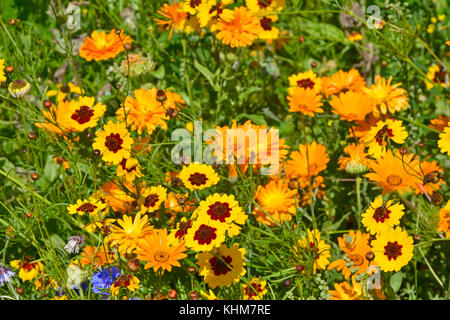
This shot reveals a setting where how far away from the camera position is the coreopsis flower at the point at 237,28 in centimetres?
174

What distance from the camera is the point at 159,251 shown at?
1.44 m

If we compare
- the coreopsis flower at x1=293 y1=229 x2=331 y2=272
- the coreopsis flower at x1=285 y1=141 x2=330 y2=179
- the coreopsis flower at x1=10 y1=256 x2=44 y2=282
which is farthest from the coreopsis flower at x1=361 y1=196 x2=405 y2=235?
the coreopsis flower at x1=10 y1=256 x2=44 y2=282

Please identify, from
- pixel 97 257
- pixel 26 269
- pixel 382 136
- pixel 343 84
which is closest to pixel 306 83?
pixel 343 84

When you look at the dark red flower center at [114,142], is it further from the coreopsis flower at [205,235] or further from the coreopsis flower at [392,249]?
the coreopsis flower at [392,249]

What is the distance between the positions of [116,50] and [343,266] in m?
0.94

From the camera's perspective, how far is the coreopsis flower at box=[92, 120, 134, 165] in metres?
1.55

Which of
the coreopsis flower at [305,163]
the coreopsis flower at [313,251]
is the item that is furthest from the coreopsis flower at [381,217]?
the coreopsis flower at [305,163]

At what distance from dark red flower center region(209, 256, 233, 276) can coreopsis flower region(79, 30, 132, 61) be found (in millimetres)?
730

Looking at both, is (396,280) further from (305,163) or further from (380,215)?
(305,163)

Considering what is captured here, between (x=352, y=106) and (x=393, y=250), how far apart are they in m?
0.48

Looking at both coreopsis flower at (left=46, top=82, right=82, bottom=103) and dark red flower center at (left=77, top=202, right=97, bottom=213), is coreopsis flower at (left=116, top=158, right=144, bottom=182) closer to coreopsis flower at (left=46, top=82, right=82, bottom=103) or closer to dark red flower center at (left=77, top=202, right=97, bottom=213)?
dark red flower center at (left=77, top=202, right=97, bottom=213)

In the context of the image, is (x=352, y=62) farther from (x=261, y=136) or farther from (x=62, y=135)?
(x=62, y=135)
